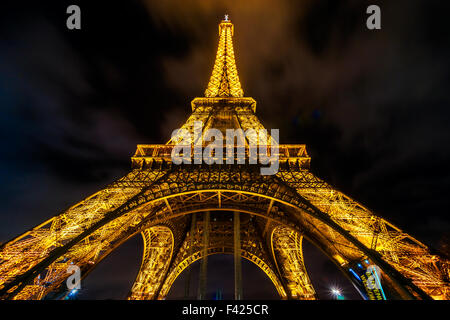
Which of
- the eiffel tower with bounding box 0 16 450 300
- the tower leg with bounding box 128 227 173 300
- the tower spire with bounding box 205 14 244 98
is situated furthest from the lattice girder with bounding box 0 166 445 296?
the tower spire with bounding box 205 14 244 98

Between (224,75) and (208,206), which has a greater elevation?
(224,75)

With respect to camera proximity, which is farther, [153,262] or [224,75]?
[224,75]

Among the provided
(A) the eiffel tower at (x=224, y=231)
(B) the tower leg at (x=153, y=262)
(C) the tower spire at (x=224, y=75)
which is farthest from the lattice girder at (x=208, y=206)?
(C) the tower spire at (x=224, y=75)

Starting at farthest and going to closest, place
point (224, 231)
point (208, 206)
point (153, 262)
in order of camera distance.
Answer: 1. point (224, 231)
2. point (153, 262)
3. point (208, 206)

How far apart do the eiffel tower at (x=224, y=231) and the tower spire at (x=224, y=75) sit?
5.92ft

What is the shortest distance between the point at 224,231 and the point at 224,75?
1651 centimetres

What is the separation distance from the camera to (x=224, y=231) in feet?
66.9

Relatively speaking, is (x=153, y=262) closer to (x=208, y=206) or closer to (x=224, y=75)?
(x=208, y=206)

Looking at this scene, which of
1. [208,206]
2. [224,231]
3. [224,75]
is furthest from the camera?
[224,75]

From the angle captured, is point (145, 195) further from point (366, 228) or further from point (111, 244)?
point (366, 228)

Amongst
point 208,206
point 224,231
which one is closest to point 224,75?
point 208,206

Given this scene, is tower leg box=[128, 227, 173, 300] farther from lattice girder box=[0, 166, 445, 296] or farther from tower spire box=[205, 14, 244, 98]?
tower spire box=[205, 14, 244, 98]
